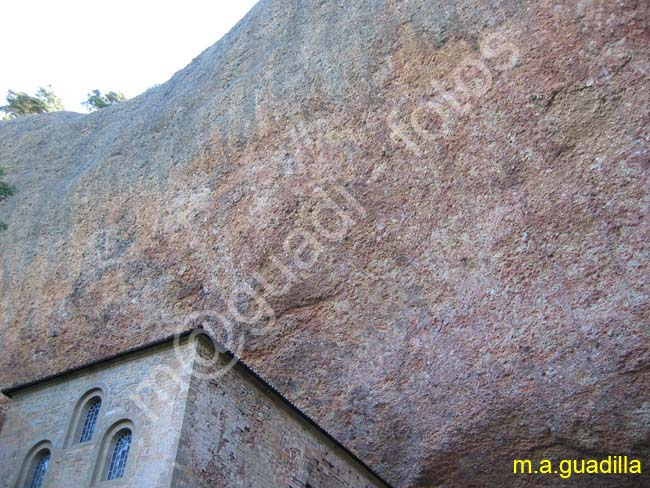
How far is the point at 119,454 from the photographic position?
36.3ft

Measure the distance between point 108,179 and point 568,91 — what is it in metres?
13.9

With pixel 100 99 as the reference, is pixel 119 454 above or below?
below

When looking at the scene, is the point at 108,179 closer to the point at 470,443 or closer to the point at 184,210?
the point at 184,210

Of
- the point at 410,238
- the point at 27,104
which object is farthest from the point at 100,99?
the point at 410,238

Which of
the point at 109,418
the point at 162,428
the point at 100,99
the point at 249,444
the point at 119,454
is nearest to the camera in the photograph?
the point at 162,428

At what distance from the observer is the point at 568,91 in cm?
1405

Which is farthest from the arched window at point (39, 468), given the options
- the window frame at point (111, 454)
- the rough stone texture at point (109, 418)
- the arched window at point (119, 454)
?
the arched window at point (119, 454)

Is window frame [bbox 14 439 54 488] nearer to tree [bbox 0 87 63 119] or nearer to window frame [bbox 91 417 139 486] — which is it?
window frame [bbox 91 417 139 486]

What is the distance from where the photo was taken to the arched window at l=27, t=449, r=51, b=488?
11952 mm

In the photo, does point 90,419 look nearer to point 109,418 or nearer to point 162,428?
point 109,418

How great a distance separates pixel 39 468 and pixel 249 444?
3819 millimetres

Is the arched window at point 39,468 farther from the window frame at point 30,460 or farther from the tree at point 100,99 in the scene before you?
the tree at point 100,99

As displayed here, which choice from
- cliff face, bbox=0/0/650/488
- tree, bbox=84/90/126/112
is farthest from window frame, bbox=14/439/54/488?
tree, bbox=84/90/126/112

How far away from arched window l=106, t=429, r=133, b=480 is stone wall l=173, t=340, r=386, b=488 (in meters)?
1.18
